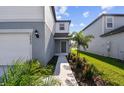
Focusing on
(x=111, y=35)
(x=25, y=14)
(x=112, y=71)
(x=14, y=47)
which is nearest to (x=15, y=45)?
(x=14, y=47)

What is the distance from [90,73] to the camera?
8180mm

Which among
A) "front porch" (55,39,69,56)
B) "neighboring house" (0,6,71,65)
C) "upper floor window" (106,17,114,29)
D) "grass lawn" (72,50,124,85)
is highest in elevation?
"upper floor window" (106,17,114,29)

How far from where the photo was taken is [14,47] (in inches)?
510

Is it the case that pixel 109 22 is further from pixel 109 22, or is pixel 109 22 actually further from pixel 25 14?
pixel 25 14

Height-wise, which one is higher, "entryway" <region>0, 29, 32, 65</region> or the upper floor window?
the upper floor window

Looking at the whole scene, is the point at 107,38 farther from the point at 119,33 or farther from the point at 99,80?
the point at 99,80

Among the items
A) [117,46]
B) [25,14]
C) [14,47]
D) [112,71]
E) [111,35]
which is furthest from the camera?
[111,35]

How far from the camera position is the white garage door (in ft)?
42.0

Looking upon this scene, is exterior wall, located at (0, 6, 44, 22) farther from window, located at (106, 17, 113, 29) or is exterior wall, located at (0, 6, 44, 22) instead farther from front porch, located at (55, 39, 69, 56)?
front porch, located at (55, 39, 69, 56)

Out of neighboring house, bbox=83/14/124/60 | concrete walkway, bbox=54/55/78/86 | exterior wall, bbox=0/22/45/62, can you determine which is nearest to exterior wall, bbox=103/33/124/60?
neighboring house, bbox=83/14/124/60

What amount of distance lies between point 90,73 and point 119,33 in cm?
1145
